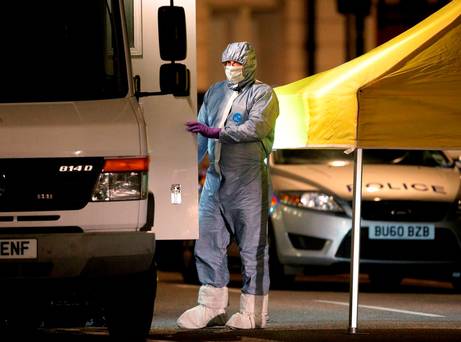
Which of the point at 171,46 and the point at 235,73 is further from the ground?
the point at 171,46

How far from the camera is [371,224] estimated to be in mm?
14469

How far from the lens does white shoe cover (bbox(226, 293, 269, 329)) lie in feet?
36.9

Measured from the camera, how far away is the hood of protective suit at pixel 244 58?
11211 millimetres

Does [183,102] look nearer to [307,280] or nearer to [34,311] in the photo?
[34,311]

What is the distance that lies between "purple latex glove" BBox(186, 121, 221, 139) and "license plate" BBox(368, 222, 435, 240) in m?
3.81

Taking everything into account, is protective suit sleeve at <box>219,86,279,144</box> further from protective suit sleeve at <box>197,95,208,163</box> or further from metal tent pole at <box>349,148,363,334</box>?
metal tent pole at <box>349,148,363,334</box>

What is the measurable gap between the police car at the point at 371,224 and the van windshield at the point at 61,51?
187 inches

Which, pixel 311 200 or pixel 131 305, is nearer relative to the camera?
pixel 131 305

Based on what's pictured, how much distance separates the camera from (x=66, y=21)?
10.2 m

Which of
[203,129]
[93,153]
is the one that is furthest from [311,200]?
[93,153]

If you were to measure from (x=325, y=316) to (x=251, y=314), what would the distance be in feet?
4.22

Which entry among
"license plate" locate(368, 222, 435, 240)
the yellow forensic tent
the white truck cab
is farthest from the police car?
the white truck cab

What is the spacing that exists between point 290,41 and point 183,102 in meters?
19.6

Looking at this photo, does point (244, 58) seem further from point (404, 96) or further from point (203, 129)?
point (404, 96)
